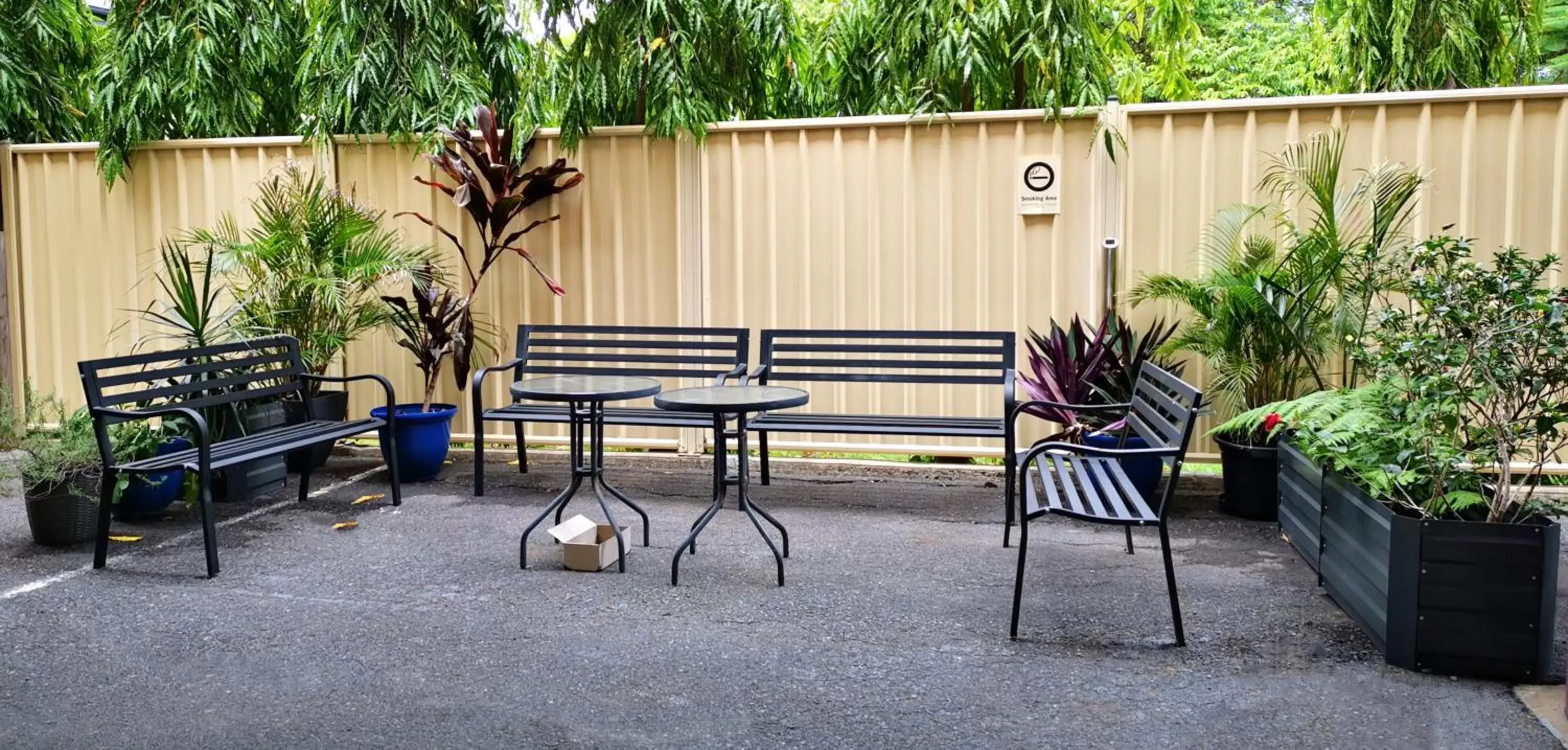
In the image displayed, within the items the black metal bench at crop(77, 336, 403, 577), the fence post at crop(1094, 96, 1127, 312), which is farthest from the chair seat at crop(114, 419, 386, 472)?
the fence post at crop(1094, 96, 1127, 312)

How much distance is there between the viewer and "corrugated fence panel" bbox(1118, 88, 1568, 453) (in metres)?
5.72

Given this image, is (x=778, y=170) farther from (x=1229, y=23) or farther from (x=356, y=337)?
(x=1229, y=23)

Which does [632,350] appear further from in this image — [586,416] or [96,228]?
[96,228]

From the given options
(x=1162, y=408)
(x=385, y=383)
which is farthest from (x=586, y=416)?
(x=1162, y=408)

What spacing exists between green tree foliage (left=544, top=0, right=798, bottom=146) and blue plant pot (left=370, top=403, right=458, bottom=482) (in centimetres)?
180

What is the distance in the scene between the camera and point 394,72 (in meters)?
7.31

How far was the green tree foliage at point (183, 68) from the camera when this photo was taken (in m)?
7.35

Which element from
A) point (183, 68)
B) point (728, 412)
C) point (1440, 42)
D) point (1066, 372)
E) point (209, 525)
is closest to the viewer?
point (728, 412)

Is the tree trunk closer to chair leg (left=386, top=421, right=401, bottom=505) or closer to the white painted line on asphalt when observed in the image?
chair leg (left=386, top=421, right=401, bottom=505)

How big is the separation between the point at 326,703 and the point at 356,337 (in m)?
4.21

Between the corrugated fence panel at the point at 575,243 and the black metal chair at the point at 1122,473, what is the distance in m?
2.82

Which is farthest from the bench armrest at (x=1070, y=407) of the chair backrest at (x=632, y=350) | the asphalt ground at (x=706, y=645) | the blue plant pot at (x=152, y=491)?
the blue plant pot at (x=152, y=491)

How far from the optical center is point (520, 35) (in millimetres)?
7910

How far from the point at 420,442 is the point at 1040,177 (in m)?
3.69
